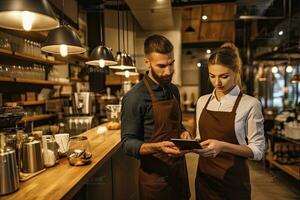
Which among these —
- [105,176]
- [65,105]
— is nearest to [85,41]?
[65,105]

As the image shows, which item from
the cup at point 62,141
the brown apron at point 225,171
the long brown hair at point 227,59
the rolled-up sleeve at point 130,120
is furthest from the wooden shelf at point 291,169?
the cup at point 62,141

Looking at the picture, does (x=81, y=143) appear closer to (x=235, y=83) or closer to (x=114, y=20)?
(x=235, y=83)

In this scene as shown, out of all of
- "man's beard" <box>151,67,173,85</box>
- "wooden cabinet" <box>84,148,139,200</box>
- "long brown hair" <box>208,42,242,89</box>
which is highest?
"long brown hair" <box>208,42,242,89</box>

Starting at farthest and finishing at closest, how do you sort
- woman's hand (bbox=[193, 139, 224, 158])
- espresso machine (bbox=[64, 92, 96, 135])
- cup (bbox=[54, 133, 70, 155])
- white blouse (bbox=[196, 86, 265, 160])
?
espresso machine (bbox=[64, 92, 96, 135]) → cup (bbox=[54, 133, 70, 155]) → white blouse (bbox=[196, 86, 265, 160]) → woman's hand (bbox=[193, 139, 224, 158])

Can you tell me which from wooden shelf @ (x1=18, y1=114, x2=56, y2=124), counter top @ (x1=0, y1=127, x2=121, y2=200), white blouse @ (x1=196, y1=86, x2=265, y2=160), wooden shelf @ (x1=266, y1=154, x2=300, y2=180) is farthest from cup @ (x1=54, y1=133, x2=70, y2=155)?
wooden shelf @ (x1=266, y1=154, x2=300, y2=180)

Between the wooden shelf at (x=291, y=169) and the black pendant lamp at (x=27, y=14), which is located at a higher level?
the black pendant lamp at (x=27, y=14)

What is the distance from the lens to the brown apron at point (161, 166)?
1599 mm

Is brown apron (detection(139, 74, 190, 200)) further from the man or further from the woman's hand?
the woman's hand

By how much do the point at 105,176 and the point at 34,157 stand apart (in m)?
0.93

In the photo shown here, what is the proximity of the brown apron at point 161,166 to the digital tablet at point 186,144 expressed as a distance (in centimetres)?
22

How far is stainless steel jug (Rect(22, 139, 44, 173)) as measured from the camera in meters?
1.55

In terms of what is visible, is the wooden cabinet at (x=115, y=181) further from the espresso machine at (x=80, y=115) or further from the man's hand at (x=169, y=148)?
the espresso machine at (x=80, y=115)

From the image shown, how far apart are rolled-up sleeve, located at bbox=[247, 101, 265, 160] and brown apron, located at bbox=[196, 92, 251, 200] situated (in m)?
0.09

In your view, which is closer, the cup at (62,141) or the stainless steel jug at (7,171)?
the stainless steel jug at (7,171)
